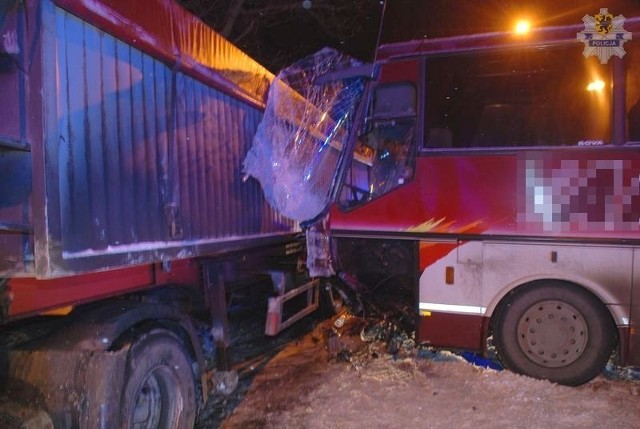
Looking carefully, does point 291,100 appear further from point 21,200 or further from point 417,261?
point 21,200

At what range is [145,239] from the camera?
119 inches

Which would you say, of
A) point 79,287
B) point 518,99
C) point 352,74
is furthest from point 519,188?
point 79,287

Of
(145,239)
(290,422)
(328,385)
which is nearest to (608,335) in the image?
(328,385)

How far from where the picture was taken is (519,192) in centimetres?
433

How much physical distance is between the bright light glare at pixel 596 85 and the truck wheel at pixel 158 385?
3.98m

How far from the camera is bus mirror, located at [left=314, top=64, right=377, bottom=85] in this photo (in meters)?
4.71

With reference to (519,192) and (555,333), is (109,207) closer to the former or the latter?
(519,192)

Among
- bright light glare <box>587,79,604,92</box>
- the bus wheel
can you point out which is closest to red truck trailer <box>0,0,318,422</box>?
the bus wheel

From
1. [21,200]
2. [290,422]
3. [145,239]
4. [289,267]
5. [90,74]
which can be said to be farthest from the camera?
[289,267]

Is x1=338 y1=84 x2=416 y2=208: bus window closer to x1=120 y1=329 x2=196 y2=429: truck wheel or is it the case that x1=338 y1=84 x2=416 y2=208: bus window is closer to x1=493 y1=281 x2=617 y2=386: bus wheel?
x1=493 y1=281 x2=617 y2=386: bus wheel

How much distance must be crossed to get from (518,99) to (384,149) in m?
1.31

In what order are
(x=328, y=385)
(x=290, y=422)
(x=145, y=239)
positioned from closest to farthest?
(x=145, y=239), (x=290, y=422), (x=328, y=385)

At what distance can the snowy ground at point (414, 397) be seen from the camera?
385 cm

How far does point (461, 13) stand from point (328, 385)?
10.7m
